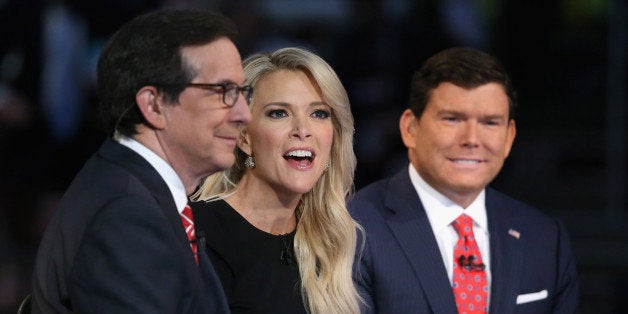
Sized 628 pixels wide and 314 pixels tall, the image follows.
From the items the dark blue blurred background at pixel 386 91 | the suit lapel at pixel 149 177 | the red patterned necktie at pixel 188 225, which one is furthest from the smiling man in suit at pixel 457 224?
the dark blue blurred background at pixel 386 91

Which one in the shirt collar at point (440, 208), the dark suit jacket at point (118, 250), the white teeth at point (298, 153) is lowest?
the shirt collar at point (440, 208)

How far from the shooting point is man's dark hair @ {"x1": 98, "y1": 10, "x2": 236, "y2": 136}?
2.19 meters

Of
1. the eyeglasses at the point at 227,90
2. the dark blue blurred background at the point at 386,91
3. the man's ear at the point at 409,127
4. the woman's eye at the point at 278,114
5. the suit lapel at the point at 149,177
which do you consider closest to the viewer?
the suit lapel at the point at 149,177

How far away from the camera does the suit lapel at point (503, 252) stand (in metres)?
3.42

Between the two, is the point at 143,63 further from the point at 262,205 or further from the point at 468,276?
the point at 468,276

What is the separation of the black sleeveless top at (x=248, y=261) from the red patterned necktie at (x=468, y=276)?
58 cm

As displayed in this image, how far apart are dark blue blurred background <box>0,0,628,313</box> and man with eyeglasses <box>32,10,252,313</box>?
10.7 feet

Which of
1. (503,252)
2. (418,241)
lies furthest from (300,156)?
(503,252)

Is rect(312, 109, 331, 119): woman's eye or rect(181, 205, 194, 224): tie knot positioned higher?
rect(312, 109, 331, 119): woman's eye

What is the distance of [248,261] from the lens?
9.96 feet

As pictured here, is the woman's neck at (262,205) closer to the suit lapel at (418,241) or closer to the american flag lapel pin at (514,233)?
the suit lapel at (418,241)

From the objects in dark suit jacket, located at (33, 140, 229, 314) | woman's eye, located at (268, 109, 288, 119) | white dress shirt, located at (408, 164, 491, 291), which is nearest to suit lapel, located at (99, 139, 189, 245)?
dark suit jacket, located at (33, 140, 229, 314)

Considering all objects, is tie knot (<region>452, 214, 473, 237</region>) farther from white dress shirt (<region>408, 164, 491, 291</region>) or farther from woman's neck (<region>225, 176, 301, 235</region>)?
woman's neck (<region>225, 176, 301, 235</region>)

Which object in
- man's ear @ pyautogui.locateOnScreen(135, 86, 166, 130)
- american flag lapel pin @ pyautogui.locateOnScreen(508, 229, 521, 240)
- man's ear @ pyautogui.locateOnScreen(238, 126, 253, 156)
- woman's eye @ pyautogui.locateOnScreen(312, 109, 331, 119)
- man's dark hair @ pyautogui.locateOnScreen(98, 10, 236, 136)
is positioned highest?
man's dark hair @ pyautogui.locateOnScreen(98, 10, 236, 136)
